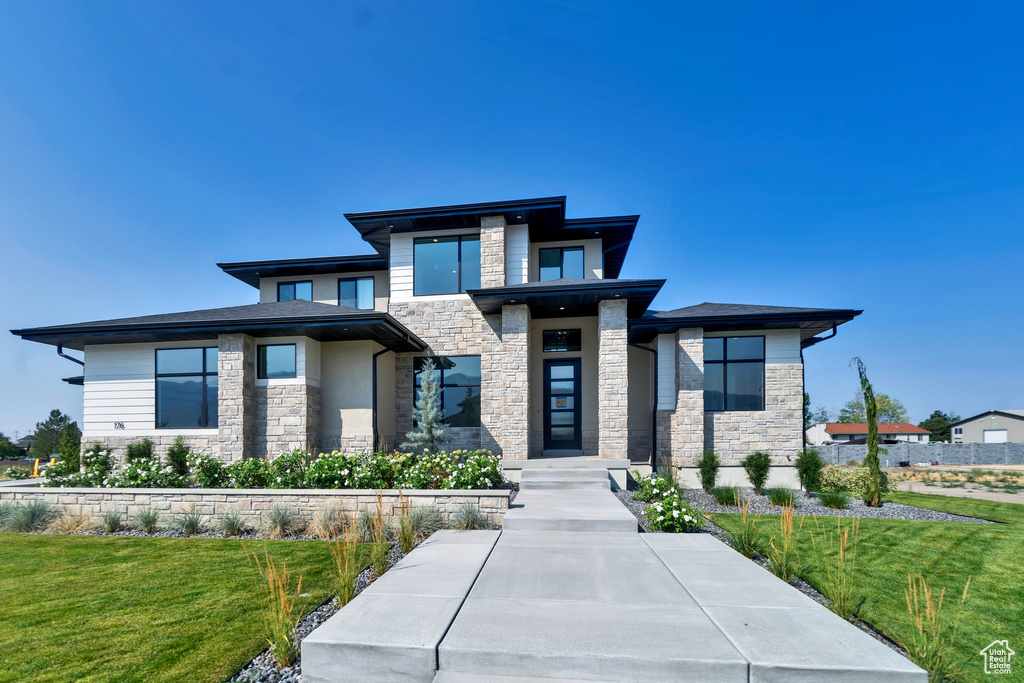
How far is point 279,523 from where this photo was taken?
672 centimetres

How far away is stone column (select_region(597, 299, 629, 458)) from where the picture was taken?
10594 millimetres

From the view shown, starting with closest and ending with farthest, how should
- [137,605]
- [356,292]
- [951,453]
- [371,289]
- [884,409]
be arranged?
[137,605]
[371,289]
[356,292]
[951,453]
[884,409]

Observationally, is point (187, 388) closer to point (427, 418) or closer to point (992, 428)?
point (427, 418)

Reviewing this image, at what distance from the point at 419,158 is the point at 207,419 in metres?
9.38

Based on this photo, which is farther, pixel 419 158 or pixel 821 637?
pixel 419 158

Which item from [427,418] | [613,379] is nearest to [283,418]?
[427,418]

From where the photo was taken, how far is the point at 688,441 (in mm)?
11281

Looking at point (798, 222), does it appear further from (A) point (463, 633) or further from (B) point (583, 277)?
(A) point (463, 633)

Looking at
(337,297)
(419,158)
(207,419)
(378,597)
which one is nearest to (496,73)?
(419,158)

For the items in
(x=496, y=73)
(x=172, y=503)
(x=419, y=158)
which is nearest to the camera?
(x=172, y=503)

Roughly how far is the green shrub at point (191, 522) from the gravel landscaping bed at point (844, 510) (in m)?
8.86

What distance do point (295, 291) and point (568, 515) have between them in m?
13.1

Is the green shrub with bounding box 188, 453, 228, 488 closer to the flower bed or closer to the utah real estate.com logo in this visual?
the flower bed

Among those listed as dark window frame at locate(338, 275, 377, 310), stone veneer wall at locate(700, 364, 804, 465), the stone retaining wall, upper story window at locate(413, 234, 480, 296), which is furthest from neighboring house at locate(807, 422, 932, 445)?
dark window frame at locate(338, 275, 377, 310)
